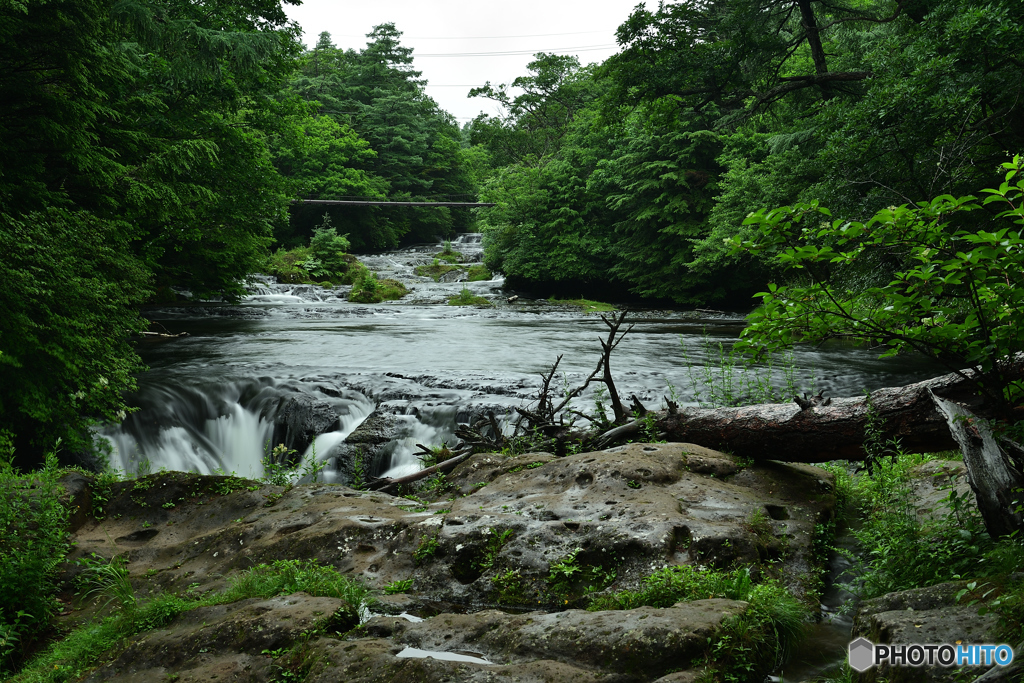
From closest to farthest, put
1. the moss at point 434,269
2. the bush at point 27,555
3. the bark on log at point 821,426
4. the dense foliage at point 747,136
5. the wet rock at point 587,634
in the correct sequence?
the wet rock at point 587,634
the bush at point 27,555
the bark on log at point 821,426
the dense foliage at point 747,136
the moss at point 434,269

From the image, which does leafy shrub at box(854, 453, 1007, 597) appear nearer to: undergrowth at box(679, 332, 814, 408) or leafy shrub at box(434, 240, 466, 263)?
undergrowth at box(679, 332, 814, 408)

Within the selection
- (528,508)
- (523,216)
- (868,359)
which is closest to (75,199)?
(528,508)

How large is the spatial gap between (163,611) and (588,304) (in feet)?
90.7

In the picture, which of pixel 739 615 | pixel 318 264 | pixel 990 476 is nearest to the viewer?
pixel 739 615

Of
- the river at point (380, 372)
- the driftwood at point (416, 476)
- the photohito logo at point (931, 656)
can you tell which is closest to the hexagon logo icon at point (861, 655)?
the photohito logo at point (931, 656)

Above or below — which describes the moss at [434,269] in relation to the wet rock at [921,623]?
above

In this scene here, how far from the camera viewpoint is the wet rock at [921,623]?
8.47ft

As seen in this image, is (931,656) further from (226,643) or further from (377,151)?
(377,151)

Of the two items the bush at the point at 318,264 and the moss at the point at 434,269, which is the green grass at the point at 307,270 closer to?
the bush at the point at 318,264

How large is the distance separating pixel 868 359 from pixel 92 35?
16.0 m

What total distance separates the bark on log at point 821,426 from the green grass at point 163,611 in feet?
11.8

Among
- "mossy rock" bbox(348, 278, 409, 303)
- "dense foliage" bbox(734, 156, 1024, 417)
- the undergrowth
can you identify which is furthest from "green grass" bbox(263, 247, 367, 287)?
"dense foliage" bbox(734, 156, 1024, 417)

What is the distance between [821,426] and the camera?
5.67 metres

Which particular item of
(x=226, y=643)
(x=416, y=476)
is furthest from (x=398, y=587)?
(x=416, y=476)
